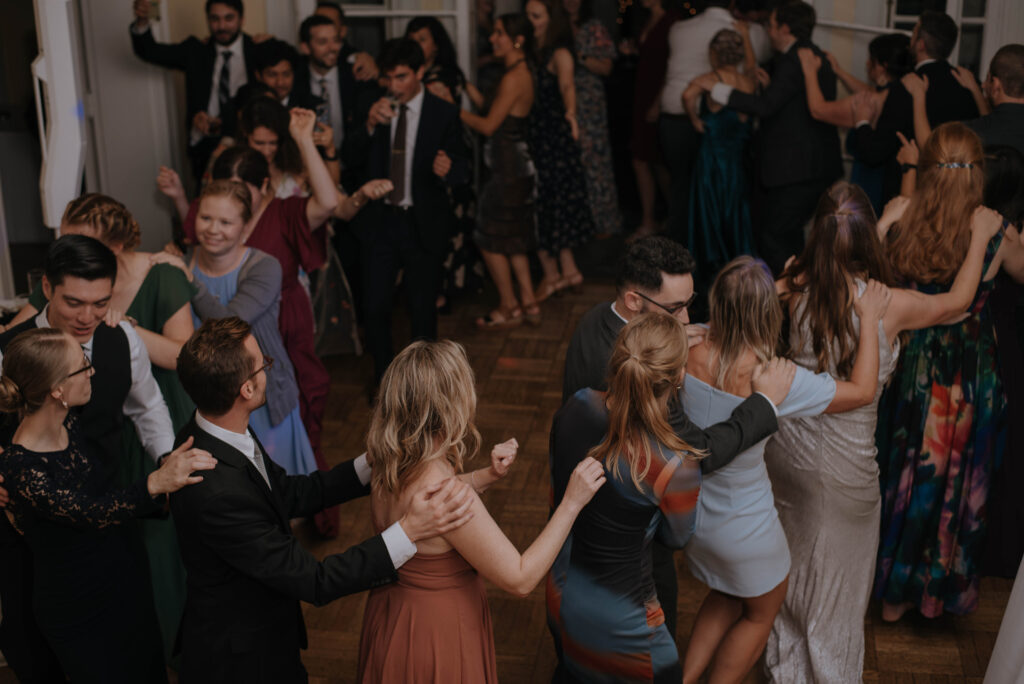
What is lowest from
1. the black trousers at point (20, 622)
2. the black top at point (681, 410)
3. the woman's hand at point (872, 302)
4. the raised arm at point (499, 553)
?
the black trousers at point (20, 622)

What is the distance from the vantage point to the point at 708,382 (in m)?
2.46

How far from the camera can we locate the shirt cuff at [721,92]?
523 cm

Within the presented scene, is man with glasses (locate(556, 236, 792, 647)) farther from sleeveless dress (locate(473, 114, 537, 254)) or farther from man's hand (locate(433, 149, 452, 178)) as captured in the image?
sleeveless dress (locate(473, 114, 537, 254))

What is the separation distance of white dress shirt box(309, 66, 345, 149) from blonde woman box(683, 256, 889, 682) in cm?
327

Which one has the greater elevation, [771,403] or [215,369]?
[215,369]

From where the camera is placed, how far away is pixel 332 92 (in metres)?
5.22

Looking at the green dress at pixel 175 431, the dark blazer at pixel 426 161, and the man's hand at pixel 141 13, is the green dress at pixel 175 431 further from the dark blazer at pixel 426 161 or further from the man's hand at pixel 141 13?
the man's hand at pixel 141 13

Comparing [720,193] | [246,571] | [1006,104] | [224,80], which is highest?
[1006,104]

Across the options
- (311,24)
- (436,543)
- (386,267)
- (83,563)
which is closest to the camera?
(436,543)

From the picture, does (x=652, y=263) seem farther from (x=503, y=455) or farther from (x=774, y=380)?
(x=503, y=455)

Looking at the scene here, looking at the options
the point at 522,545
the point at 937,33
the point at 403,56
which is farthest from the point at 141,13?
the point at 937,33

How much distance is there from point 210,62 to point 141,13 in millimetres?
396

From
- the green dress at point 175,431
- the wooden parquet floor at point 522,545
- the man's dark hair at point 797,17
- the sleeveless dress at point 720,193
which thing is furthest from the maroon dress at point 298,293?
the man's dark hair at point 797,17

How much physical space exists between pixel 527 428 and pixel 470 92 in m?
2.18
